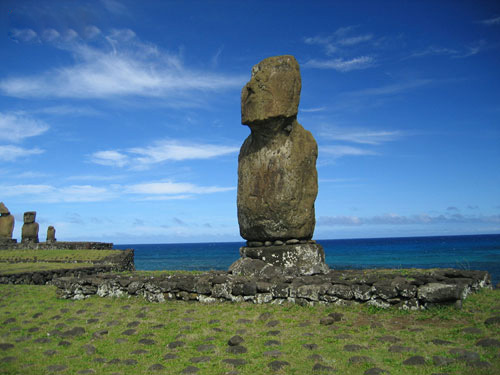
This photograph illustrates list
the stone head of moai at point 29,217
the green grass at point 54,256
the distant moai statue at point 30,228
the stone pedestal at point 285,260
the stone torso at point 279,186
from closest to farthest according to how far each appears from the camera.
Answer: the stone pedestal at point 285,260, the stone torso at point 279,186, the green grass at point 54,256, the distant moai statue at point 30,228, the stone head of moai at point 29,217

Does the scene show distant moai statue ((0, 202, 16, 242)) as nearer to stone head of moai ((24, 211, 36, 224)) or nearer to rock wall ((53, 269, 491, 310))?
stone head of moai ((24, 211, 36, 224))

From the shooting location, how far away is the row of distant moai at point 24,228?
39.3 m

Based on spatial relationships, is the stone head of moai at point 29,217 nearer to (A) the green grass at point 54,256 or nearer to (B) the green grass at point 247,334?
(A) the green grass at point 54,256

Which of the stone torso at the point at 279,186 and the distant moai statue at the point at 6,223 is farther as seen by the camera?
the distant moai statue at the point at 6,223

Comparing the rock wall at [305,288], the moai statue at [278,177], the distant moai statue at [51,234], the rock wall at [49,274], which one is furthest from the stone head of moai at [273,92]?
the distant moai statue at [51,234]

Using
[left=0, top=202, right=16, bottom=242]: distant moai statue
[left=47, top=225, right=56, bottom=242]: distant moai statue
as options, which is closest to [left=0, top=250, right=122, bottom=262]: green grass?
[left=47, top=225, right=56, bottom=242]: distant moai statue

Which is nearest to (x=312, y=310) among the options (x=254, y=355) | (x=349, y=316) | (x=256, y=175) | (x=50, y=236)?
(x=349, y=316)

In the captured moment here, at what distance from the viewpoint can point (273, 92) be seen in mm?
11320

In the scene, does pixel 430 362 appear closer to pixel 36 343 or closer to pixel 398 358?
pixel 398 358

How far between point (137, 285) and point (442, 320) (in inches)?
295

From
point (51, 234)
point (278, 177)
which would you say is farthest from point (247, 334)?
point (51, 234)

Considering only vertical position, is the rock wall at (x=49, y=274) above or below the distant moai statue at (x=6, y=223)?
below

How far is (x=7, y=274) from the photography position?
20.4 metres

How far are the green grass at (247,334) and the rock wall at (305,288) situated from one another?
9.2 inches
